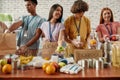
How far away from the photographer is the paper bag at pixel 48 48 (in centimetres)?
216

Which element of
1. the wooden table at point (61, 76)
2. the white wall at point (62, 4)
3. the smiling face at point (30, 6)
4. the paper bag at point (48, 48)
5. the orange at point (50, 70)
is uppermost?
the white wall at point (62, 4)

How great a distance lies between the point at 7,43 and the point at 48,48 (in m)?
0.41

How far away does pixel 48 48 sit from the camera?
7.13ft

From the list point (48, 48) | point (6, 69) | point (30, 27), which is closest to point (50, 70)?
point (6, 69)

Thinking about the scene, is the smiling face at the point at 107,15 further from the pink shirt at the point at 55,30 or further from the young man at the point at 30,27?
the young man at the point at 30,27

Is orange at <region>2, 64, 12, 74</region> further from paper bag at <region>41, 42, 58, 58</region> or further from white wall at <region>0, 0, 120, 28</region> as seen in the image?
white wall at <region>0, 0, 120, 28</region>

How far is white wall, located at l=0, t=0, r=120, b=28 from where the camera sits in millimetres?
4480

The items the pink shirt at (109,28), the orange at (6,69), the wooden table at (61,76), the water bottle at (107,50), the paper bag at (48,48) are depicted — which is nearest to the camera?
the wooden table at (61,76)

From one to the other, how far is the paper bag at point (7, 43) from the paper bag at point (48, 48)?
13.4 inches

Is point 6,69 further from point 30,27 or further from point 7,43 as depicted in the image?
point 30,27

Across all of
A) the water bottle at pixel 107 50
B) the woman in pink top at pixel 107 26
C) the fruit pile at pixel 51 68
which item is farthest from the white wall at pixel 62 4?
the fruit pile at pixel 51 68

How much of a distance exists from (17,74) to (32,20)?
1210 millimetres

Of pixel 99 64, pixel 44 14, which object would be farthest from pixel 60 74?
pixel 44 14

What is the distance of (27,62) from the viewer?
1.69 m
